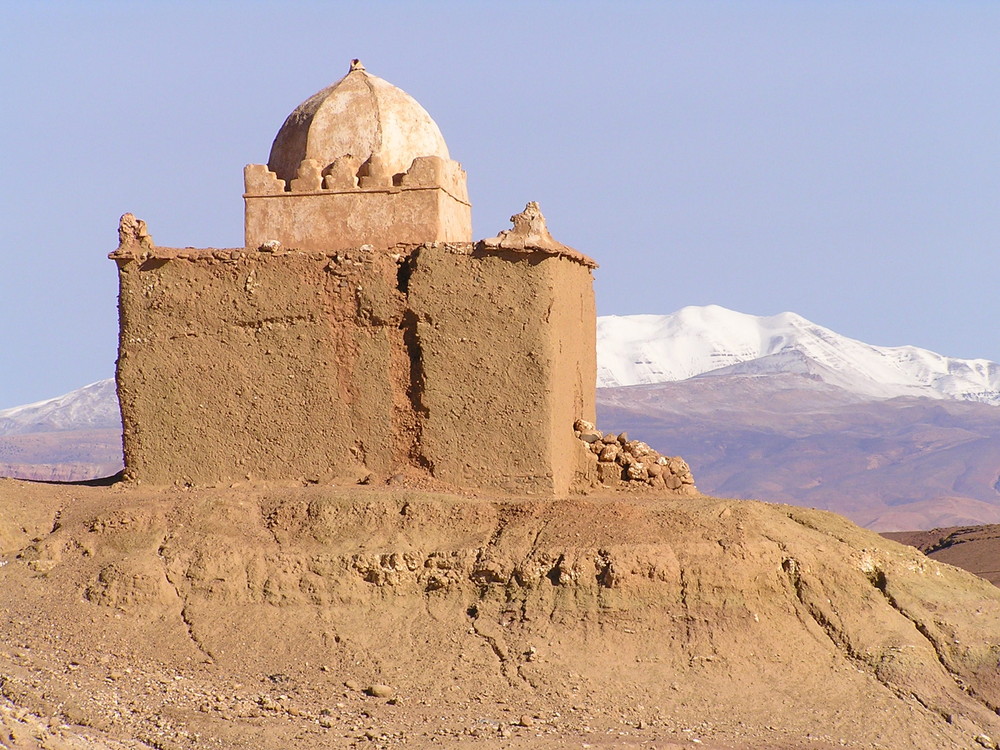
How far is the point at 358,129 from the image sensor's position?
14.3m

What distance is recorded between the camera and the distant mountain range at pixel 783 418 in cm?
6419

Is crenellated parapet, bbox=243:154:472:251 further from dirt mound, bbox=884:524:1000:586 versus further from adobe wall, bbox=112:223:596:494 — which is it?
dirt mound, bbox=884:524:1000:586

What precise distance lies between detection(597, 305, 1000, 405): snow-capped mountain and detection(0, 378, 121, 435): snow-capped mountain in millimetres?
29055

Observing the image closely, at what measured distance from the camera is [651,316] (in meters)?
100

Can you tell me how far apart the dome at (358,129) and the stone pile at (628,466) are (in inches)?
122

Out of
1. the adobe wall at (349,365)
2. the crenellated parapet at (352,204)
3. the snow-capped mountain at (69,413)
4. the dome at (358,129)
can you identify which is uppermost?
the dome at (358,129)

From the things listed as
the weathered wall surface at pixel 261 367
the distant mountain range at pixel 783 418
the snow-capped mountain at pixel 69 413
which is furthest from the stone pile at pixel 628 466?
the snow-capped mountain at pixel 69 413

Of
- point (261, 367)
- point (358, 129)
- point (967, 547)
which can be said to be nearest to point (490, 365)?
point (261, 367)

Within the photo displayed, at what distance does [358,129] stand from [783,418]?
218 feet

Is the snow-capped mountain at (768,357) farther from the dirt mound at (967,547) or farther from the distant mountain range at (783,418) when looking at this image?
the dirt mound at (967,547)

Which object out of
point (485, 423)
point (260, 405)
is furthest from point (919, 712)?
point (260, 405)

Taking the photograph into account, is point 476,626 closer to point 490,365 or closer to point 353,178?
point 490,365

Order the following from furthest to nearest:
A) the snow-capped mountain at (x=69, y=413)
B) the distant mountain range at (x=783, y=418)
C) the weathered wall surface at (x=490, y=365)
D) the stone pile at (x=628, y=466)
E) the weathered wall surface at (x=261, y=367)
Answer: the snow-capped mountain at (x=69, y=413), the distant mountain range at (x=783, y=418), the stone pile at (x=628, y=466), the weathered wall surface at (x=261, y=367), the weathered wall surface at (x=490, y=365)

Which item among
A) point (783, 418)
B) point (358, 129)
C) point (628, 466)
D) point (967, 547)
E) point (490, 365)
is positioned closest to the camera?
point (490, 365)
